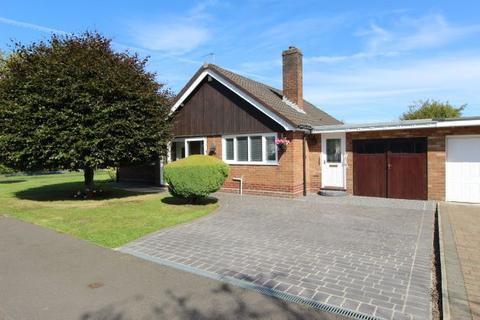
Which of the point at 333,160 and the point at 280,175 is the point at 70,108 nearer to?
the point at 280,175

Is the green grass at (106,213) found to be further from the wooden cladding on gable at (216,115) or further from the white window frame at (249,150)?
the wooden cladding on gable at (216,115)

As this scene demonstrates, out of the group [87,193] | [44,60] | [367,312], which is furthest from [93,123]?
[367,312]

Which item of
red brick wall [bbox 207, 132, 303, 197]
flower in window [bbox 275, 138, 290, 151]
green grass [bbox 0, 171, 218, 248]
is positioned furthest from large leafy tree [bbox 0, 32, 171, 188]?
flower in window [bbox 275, 138, 290, 151]

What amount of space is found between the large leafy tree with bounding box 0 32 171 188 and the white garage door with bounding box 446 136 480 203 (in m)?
10.5

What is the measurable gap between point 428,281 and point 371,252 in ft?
4.60

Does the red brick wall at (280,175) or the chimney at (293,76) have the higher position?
the chimney at (293,76)

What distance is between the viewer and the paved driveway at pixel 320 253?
14.6 ft

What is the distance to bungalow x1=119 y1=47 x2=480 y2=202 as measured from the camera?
11570 mm

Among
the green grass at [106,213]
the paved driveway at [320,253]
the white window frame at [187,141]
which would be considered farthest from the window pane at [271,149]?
the paved driveway at [320,253]

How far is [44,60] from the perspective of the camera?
37.2 ft

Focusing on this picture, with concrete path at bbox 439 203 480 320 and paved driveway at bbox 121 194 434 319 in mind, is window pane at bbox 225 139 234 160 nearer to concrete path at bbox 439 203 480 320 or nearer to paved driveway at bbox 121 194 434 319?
paved driveway at bbox 121 194 434 319

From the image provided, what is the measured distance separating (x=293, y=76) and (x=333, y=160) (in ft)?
13.9

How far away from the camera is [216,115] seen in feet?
49.8

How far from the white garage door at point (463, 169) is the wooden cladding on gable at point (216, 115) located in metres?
5.87
